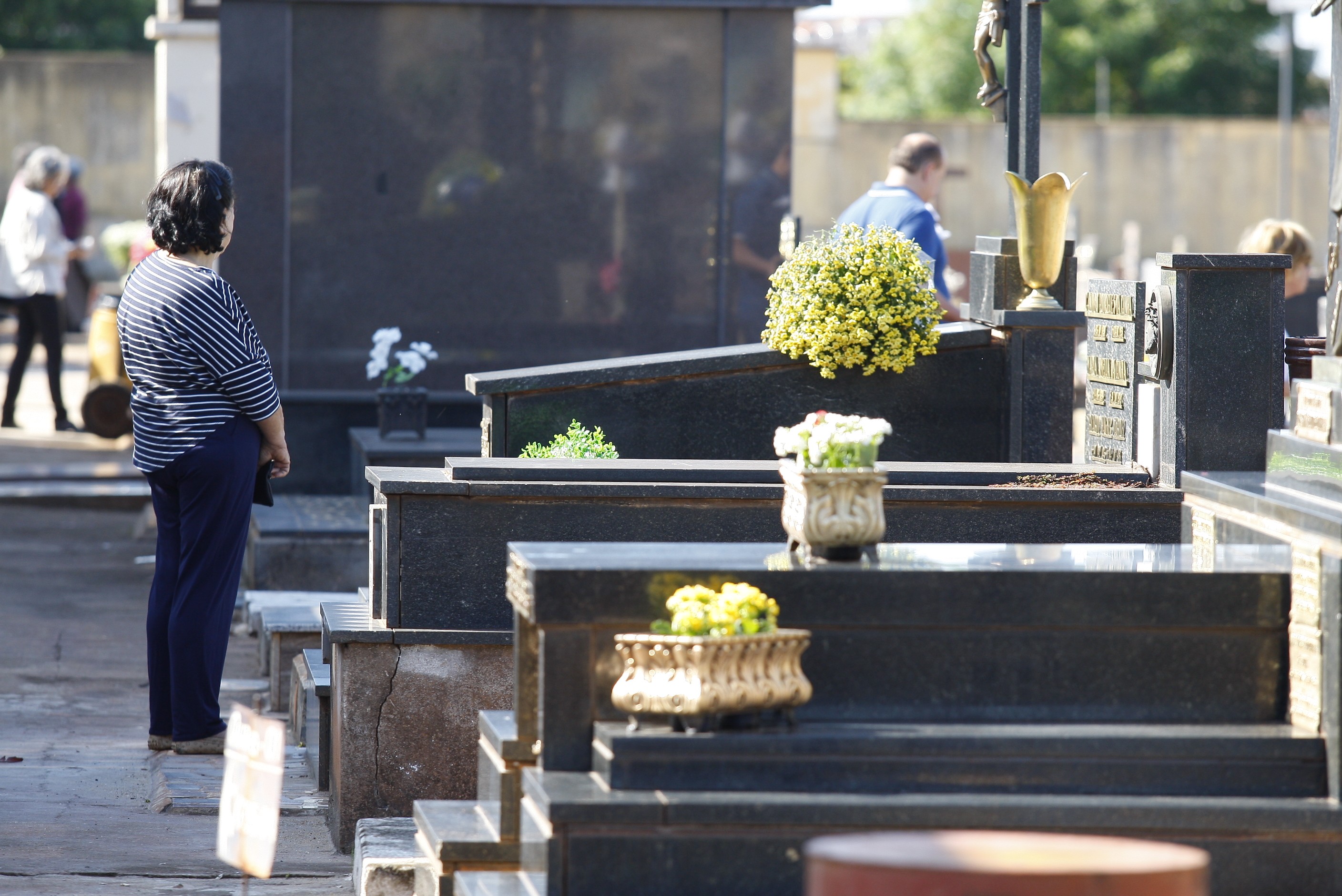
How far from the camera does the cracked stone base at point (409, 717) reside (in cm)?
544

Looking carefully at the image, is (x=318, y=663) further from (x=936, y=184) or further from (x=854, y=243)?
(x=936, y=184)

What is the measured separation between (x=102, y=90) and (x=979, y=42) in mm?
24564

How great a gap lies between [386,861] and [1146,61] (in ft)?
135

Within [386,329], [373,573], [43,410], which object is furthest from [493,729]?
[43,410]

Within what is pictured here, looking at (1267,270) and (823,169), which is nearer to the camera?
(1267,270)

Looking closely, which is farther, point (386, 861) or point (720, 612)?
point (386, 861)

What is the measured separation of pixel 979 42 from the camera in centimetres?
707

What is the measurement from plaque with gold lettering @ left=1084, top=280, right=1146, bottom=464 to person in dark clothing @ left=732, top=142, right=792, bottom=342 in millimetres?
3925

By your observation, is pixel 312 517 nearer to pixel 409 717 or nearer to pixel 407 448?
pixel 407 448

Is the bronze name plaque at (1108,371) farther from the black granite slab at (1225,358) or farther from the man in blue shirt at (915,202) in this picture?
the man in blue shirt at (915,202)

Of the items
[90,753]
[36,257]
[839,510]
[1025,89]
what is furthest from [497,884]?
[36,257]

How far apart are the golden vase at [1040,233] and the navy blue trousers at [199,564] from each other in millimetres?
2743

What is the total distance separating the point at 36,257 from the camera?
13.6m

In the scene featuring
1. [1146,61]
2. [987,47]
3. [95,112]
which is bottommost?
[987,47]
